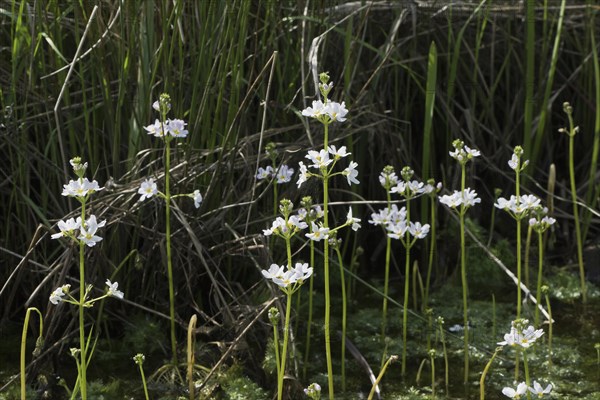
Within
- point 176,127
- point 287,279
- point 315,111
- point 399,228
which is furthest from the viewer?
point 399,228

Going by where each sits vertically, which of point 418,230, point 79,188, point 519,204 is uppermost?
point 79,188

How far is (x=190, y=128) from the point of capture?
10.7 feet

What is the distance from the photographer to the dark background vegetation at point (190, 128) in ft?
10.4

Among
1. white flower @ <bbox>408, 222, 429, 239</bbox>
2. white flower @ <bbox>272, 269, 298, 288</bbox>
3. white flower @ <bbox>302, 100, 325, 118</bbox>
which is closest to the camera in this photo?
white flower @ <bbox>272, 269, 298, 288</bbox>

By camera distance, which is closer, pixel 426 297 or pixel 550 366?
pixel 550 366

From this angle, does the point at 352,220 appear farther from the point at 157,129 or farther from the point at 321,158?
the point at 157,129

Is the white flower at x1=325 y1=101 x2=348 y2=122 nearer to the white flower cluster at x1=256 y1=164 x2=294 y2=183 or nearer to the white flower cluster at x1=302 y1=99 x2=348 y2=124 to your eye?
the white flower cluster at x1=302 y1=99 x2=348 y2=124

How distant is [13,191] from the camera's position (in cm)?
332

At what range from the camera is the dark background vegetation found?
3168 millimetres

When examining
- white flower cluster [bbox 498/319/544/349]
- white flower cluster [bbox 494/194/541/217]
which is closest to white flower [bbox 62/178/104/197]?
white flower cluster [bbox 498/319/544/349]

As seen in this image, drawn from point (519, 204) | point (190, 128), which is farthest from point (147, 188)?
point (519, 204)

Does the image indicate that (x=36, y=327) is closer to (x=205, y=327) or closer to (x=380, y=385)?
(x=205, y=327)

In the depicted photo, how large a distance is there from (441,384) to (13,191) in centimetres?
152

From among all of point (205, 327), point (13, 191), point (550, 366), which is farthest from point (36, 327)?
point (550, 366)
